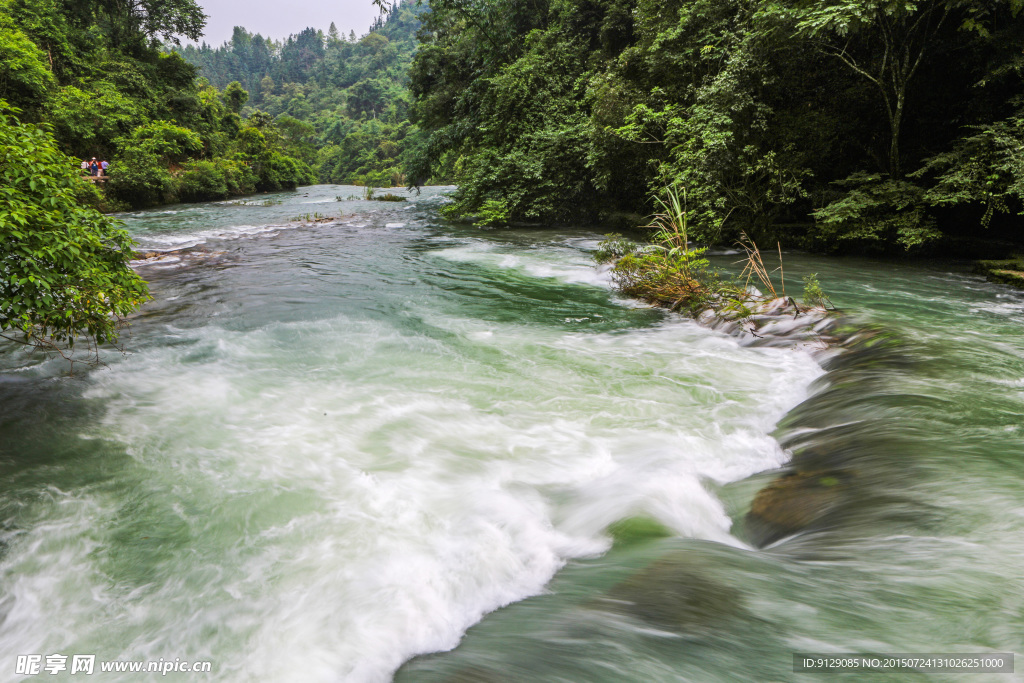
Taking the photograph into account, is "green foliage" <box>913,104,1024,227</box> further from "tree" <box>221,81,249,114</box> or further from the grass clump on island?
"tree" <box>221,81,249,114</box>

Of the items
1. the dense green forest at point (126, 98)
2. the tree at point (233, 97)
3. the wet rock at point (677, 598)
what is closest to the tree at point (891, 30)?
the wet rock at point (677, 598)

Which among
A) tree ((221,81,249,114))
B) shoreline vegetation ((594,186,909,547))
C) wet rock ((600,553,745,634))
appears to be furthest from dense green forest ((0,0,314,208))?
wet rock ((600,553,745,634))

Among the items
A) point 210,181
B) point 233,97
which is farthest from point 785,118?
point 233,97

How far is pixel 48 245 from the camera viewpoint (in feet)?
11.7

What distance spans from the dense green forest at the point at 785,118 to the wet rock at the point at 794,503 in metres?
7.47

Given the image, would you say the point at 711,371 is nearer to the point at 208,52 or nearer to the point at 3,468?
the point at 3,468

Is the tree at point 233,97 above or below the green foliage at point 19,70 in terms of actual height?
above

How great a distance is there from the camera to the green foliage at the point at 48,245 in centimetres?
343

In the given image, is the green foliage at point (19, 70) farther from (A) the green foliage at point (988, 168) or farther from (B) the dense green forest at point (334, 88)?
(B) the dense green forest at point (334, 88)

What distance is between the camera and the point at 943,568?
230 cm

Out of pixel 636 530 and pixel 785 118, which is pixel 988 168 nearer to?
pixel 785 118

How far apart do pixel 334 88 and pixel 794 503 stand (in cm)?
13669

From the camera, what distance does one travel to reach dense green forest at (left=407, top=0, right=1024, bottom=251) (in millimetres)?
8688

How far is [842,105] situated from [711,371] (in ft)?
31.0
